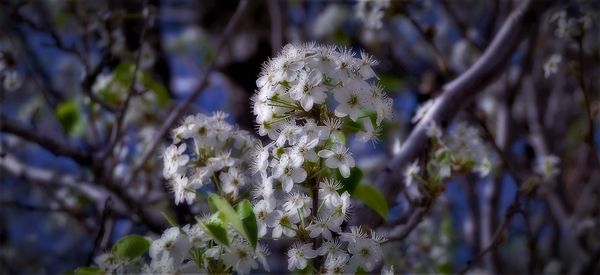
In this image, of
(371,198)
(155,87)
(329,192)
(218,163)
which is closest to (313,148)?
(329,192)

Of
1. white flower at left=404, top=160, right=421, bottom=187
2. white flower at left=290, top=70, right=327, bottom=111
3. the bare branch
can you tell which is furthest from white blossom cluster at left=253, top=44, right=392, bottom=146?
the bare branch

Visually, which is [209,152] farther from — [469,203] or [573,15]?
[469,203]

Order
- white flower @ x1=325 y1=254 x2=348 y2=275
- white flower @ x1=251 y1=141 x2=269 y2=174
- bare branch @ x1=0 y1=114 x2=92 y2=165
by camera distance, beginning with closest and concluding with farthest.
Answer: white flower @ x1=325 y1=254 x2=348 y2=275 → white flower @ x1=251 y1=141 x2=269 y2=174 → bare branch @ x1=0 y1=114 x2=92 y2=165

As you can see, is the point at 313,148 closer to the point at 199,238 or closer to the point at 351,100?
the point at 351,100

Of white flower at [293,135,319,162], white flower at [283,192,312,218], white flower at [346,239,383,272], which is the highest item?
white flower at [293,135,319,162]

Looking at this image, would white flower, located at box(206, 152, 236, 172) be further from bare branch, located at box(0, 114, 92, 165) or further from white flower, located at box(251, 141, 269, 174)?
bare branch, located at box(0, 114, 92, 165)

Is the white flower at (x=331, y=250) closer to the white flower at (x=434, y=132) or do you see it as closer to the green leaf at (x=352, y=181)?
the green leaf at (x=352, y=181)
